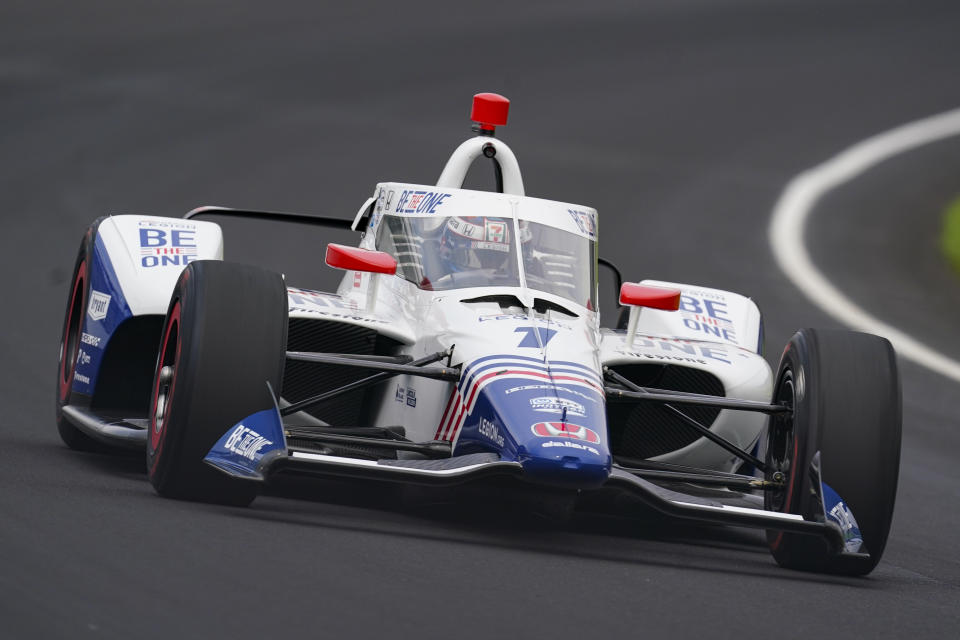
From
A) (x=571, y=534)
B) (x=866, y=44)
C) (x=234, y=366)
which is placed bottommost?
(x=571, y=534)

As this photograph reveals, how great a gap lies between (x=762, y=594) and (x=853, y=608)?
0.34m

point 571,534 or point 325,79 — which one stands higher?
point 325,79

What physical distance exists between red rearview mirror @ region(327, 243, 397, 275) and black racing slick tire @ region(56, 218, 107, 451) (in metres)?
1.87

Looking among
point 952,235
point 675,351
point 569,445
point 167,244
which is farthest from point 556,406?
point 952,235

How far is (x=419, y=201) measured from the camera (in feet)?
27.9

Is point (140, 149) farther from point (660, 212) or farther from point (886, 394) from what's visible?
point (886, 394)

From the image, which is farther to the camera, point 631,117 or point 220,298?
point 631,117

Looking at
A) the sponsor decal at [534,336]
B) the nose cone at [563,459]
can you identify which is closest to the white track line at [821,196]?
the sponsor decal at [534,336]

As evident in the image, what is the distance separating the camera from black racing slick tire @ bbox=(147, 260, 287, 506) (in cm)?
689

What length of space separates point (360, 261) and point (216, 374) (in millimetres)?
1059

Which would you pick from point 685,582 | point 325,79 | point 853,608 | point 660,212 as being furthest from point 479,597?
point 325,79

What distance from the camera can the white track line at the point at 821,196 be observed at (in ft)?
51.5

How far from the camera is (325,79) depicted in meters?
27.0

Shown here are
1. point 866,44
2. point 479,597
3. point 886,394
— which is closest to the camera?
point 479,597
